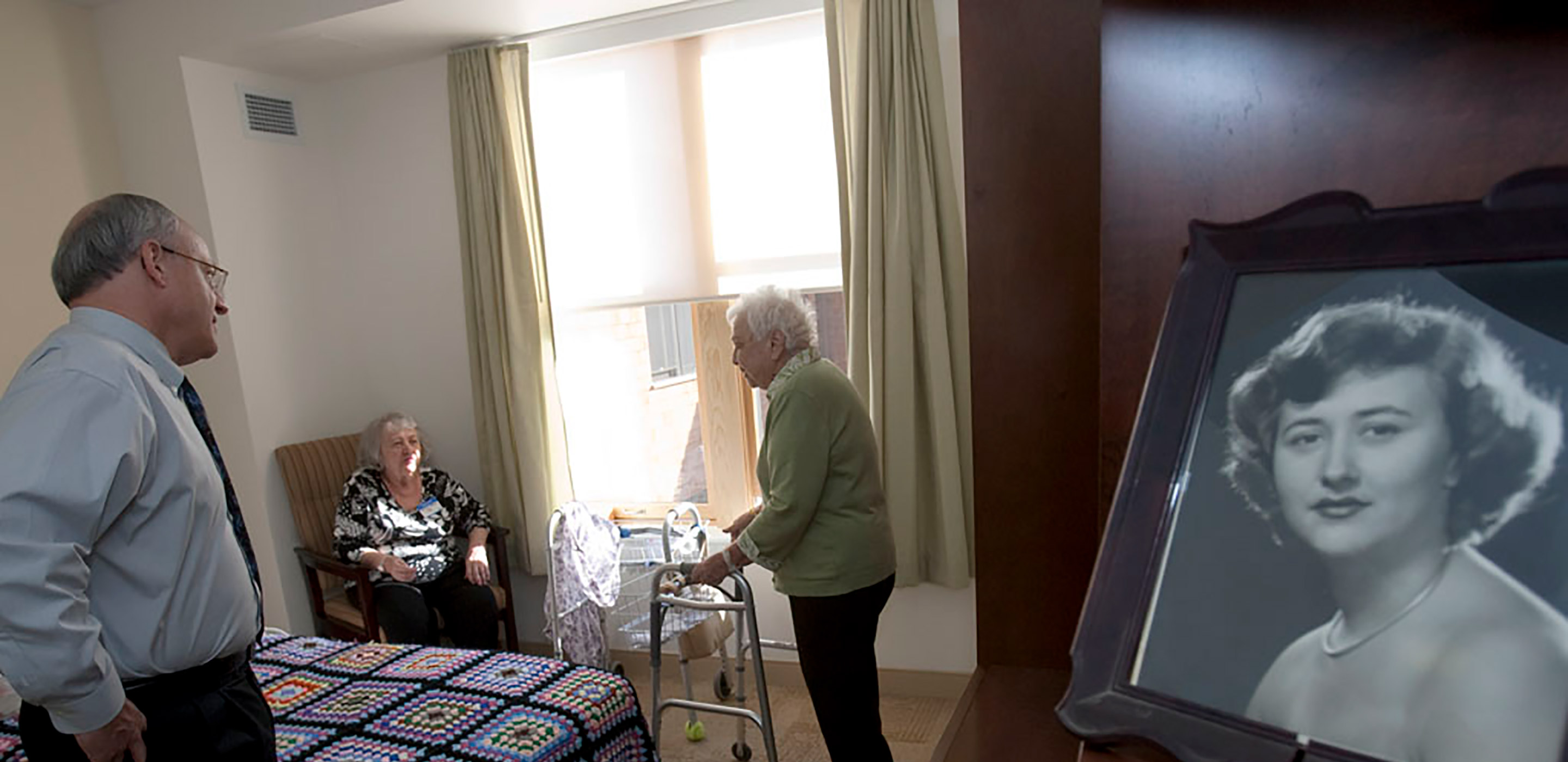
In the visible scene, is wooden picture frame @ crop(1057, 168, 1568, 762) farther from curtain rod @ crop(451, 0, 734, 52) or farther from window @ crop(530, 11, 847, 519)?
curtain rod @ crop(451, 0, 734, 52)

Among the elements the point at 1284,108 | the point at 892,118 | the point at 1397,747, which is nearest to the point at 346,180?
the point at 892,118

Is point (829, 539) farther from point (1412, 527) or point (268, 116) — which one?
point (268, 116)

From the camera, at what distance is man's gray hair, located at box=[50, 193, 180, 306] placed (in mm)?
1429

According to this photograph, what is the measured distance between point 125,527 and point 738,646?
171 cm

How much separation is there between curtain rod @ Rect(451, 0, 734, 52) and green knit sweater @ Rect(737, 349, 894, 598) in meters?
1.67

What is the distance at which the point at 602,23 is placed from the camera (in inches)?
127

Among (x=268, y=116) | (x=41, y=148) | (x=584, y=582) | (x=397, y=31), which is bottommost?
(x=584, y=582)

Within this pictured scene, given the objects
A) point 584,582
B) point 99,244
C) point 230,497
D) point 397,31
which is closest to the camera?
point 99,244

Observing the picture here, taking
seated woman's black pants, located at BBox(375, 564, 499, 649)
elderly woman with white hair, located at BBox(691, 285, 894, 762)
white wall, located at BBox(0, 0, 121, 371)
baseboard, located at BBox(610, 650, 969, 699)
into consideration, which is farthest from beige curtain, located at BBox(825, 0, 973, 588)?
white wall, located at BBox(0, 0, 121, 371)

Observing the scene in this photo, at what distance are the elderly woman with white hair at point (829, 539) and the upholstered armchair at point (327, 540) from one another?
164 cm

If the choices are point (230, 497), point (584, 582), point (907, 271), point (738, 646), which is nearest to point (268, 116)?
point (584, 582)

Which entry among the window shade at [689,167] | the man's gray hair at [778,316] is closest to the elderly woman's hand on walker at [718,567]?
the man's gray hair at [778,316]

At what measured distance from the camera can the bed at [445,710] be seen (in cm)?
173

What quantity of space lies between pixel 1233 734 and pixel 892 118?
8.40 ft
